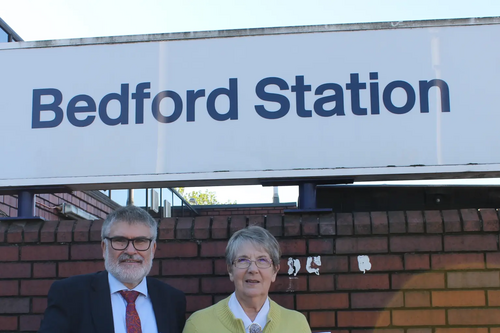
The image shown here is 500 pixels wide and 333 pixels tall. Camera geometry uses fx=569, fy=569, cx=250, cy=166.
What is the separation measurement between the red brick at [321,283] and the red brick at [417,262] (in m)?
0.48

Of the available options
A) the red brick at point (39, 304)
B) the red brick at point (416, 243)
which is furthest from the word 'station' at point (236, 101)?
the red brick at point (39, 304)

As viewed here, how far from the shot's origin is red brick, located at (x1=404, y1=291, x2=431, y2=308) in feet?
11.6

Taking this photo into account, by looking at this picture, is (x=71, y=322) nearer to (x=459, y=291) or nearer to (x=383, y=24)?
(x=459, y=291)

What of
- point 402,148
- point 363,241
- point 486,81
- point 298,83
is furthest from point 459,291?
point 298,83

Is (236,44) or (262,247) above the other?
(236,44)

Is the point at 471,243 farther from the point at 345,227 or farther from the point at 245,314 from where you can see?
the point at 245,314

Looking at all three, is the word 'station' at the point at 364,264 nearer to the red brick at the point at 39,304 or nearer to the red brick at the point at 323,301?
the red brick at the point at 323,301

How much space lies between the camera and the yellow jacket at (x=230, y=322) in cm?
280

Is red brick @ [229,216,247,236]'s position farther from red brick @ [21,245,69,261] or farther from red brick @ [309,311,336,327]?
red brick @ [21,245,69,261]

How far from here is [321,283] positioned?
3.59m

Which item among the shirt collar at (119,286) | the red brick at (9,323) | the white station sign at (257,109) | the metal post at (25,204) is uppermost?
the white station sign at (257,109)

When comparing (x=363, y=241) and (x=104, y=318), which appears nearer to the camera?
(x=104, y=318)

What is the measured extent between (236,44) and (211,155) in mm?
810

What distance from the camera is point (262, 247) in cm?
283
